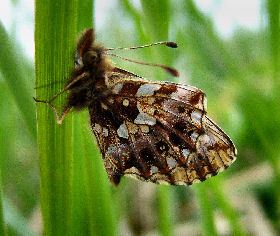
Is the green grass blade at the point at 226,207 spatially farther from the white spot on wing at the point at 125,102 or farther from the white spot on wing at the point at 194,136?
the white spot on wing at the point at 125,102

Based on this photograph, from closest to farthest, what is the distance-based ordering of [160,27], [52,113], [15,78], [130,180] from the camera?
[52,113]
[15,78]
[160,27]
[130,180]

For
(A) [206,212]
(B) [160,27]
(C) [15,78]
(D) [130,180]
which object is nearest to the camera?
(C) [15,78]

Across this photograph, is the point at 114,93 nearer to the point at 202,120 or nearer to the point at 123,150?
the point at 123,150

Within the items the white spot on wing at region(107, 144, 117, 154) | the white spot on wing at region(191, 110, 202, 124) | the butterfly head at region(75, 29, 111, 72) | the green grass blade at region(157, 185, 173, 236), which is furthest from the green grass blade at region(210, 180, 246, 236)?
the butterfly head at region(75, 29, 111, 72)

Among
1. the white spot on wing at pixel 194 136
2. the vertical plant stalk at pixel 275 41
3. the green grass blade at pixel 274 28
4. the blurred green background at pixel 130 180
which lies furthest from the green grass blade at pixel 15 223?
the green grass blade at pixel 274 28

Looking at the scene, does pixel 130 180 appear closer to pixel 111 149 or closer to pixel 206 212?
pixel 206 212

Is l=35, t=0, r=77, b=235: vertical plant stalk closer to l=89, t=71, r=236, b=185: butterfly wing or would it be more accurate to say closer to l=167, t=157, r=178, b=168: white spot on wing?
l=89, t=71, r=236, b=185: butterfly wing

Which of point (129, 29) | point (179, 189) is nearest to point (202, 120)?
point (179, 189)

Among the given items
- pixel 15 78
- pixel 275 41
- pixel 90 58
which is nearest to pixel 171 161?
pixel 90 58
